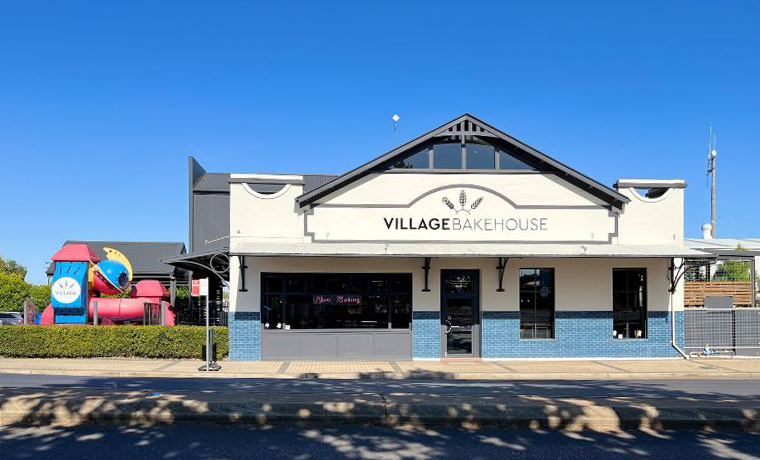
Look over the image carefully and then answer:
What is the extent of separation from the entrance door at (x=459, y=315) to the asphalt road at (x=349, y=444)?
1245 cm

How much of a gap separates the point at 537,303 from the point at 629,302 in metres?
2.89

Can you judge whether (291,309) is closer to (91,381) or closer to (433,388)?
(91,381)

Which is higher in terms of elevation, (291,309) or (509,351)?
(291,309)

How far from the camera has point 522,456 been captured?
624 centimetres

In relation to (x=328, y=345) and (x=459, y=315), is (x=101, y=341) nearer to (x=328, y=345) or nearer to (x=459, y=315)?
(x=328, y=345)

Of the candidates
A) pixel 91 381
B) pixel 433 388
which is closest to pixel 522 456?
pixel 433 388

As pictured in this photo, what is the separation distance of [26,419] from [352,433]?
3.58 metres

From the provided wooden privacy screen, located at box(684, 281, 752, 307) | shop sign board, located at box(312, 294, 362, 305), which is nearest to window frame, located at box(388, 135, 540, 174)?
shop sign board, located at box(312, 294, 362, 305)

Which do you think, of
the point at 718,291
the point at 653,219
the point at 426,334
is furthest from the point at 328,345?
the point at 718,291

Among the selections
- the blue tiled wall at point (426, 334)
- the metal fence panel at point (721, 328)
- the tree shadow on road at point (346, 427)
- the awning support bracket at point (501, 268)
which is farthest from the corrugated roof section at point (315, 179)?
the tree shadow on road at point (346, 427)

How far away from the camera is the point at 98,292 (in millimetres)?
23359

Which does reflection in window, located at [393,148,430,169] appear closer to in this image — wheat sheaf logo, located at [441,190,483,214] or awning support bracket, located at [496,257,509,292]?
wheat sheaf logo, located at [441,190,483,214]

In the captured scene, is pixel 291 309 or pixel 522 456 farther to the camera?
pixel 291 309

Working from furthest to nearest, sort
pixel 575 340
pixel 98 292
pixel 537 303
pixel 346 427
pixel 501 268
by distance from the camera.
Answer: pixel 98 292
pixel 537 303
pixel 575 340
pixel 501 268
pixel 346 427
